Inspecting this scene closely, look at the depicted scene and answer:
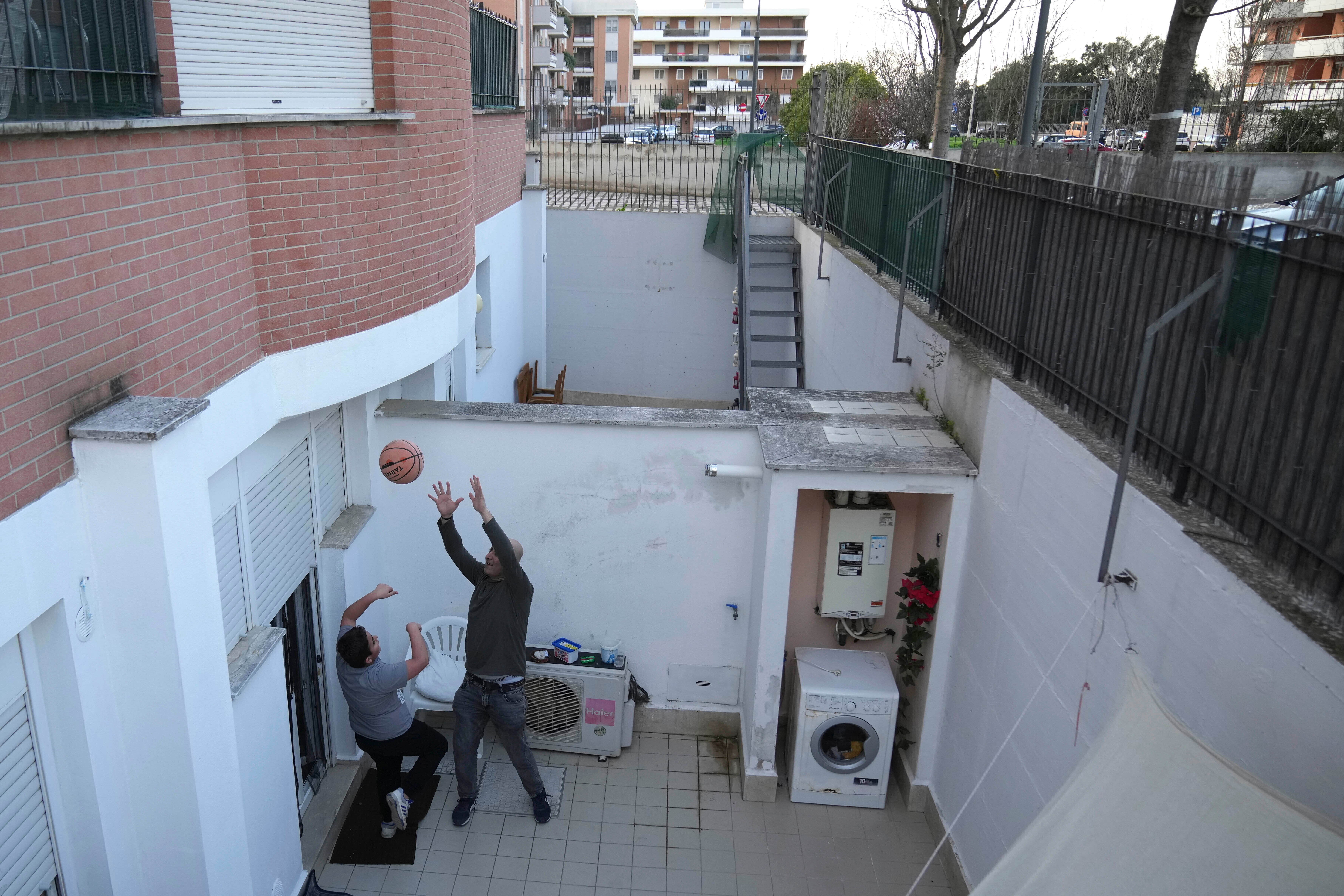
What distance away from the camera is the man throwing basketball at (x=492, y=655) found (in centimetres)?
564

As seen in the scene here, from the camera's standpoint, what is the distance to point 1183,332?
12.5ft

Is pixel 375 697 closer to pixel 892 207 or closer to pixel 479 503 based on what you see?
pixel 479 503

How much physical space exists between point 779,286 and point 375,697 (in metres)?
9.42

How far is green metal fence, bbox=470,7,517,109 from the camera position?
8977mm

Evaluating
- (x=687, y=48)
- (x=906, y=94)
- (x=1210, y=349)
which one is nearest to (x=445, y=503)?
(x=1210, y=349)

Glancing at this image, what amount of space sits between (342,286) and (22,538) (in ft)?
7.30

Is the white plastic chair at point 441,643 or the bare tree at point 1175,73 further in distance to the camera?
the white plastic chair at point 441,643

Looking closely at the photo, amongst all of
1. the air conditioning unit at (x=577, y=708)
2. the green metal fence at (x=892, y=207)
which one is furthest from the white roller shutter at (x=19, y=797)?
the green metal fence at (x=892, y=207)

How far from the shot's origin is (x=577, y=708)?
22.2 ft

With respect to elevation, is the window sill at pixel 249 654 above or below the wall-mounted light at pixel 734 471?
below

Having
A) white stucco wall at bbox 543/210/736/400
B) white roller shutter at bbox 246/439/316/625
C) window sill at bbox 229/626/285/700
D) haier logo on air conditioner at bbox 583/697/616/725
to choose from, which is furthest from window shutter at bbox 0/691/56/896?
white stucco wall at bbox 543/210/736/400

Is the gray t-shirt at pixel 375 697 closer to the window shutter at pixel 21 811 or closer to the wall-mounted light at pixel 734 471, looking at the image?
the window shutter at pixel 21 811

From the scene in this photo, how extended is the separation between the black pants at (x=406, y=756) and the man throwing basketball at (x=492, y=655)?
0.16m

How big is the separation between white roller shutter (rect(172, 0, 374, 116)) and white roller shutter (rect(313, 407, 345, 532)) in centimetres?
203
